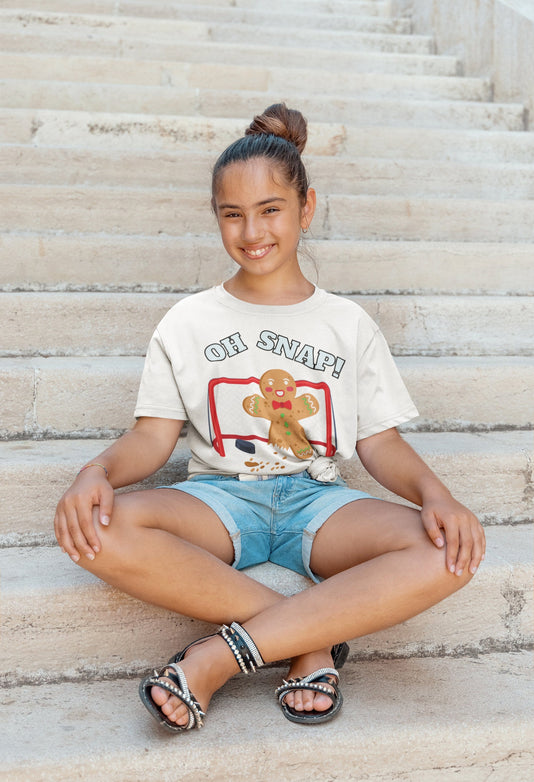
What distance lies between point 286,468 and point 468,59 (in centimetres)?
359

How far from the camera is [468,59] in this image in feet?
14.8

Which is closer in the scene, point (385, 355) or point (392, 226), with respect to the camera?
point (385, 355)

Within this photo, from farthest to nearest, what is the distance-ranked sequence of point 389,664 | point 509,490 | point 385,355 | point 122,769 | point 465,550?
point 509,490 → point 385,355 → point 389,664 → point 465,550 → point 122,769

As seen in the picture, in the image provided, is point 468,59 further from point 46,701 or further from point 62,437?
point 46,701

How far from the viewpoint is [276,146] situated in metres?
1.81

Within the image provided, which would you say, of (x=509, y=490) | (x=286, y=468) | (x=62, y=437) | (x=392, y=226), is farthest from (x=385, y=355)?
(x=392, y=226)

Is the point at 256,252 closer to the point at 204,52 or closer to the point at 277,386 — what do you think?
the point at 277,386

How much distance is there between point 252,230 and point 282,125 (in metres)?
0.30

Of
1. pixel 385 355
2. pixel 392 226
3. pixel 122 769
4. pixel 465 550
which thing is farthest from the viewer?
pixel 392 226

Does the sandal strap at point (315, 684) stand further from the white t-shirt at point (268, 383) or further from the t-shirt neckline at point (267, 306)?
the t-shirt neckline at point (267, 306)

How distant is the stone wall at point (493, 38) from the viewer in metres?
3.92

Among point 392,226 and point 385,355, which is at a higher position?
point 392,226

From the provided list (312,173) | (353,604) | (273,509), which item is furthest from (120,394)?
(312,173)

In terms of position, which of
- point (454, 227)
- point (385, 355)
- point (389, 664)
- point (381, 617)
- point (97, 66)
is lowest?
point (389, 664)
